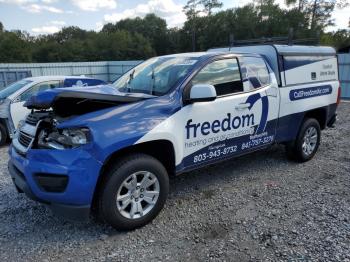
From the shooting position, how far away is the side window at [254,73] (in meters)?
4.29

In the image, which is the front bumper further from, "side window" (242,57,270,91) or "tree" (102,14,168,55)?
"tree" (102,14,168,55)

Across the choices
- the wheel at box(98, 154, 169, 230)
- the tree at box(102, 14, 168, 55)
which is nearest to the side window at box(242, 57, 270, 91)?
the wheel at box(98, 154, 169, 230)

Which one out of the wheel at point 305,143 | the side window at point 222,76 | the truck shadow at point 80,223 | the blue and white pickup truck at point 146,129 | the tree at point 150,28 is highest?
the tree at point 150,28

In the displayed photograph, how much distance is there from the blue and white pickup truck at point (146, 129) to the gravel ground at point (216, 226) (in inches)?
12.7

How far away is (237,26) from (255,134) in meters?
50.3

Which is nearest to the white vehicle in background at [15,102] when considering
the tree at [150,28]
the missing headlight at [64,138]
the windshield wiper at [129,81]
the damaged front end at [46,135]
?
the windshield wiper at [129,81]

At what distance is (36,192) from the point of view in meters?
3.01

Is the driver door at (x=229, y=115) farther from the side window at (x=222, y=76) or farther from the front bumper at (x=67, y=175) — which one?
the front bumper at (x=67, y=175)

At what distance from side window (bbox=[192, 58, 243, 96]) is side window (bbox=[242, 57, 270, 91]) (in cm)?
14

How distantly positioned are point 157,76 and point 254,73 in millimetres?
1389

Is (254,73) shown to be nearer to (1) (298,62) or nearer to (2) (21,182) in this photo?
(1) (298,62)

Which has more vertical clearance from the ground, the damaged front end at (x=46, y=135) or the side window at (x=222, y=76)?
the side window at (x=222, y=76)

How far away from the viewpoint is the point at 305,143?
17.8ft

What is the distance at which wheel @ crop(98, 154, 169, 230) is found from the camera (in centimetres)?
308
